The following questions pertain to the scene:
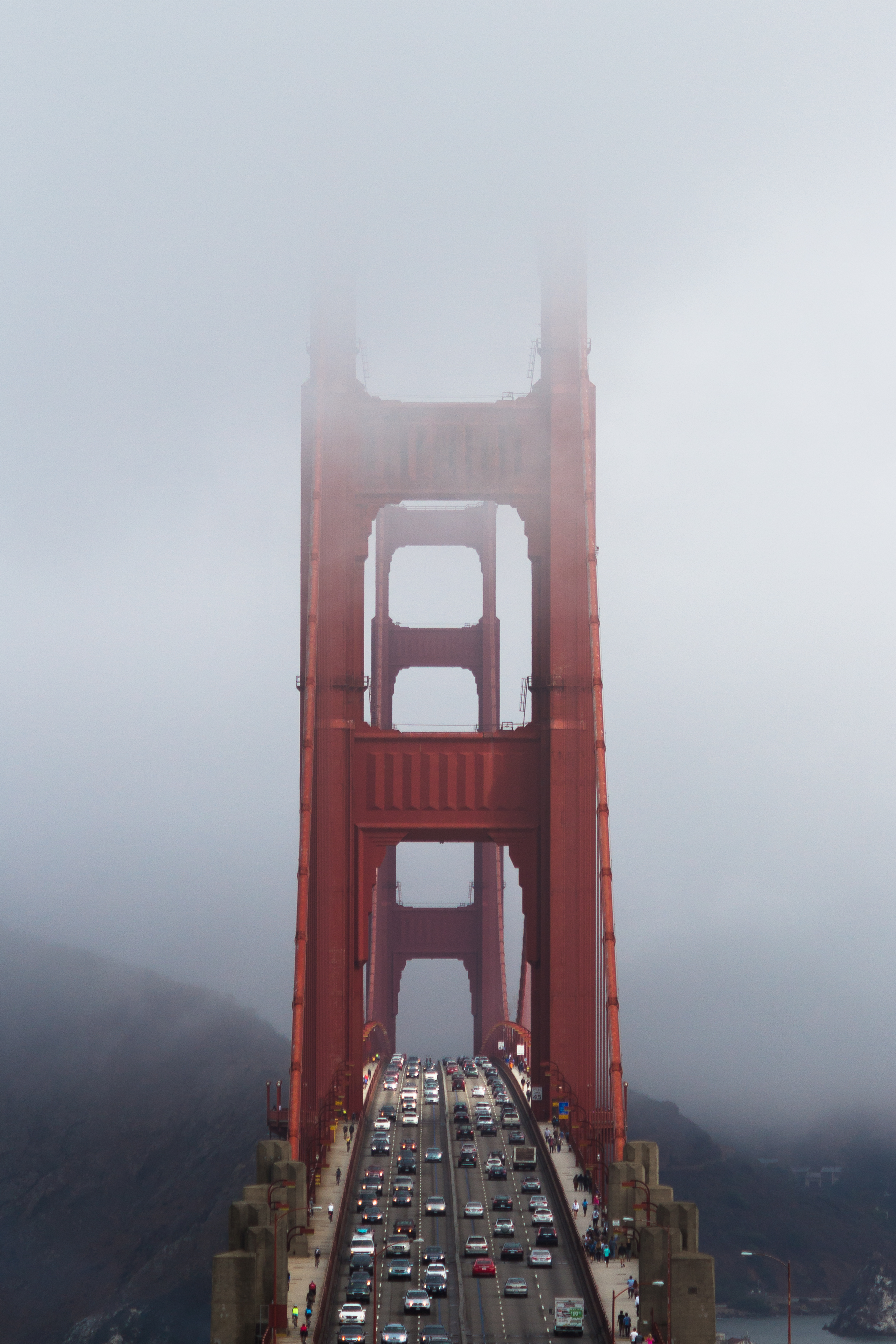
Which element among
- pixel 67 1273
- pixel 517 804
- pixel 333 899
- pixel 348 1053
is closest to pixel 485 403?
pixel 517 804

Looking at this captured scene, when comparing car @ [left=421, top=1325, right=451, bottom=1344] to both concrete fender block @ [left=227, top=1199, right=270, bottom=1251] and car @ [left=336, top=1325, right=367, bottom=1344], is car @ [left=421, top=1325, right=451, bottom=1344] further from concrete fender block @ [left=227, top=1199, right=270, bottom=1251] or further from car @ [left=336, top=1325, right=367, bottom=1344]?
concrete fender block @ [left=227, top=1199, right=270, bottom=1251]

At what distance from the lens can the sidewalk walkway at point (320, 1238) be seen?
37.8 metres

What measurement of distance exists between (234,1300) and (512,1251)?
372 inches

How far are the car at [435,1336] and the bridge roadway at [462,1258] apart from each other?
0.59 feet

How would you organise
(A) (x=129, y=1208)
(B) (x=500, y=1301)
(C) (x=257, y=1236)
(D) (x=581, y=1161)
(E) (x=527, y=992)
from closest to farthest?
(C) (x=257, y=1236) < (B) (x=500, y=1301) < (D) (x=581, y=1161) < (E) (x=527, y=992) < (A) (x=129, y=1208)

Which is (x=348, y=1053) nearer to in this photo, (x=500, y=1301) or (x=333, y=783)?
(x=333, y=783)

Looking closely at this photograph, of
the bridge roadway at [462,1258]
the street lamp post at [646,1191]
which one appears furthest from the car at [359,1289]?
the street lamp post at [646,1191]

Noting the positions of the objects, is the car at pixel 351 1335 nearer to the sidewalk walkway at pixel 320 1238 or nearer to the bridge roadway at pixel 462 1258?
the bridge roadway at pixel 462 1258

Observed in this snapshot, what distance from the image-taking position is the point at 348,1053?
55094mm

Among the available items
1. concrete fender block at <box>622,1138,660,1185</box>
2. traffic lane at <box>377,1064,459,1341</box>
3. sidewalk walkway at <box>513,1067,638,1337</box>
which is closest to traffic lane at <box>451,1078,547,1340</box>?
traffic lane at <box>377,1064,459,1341</box>

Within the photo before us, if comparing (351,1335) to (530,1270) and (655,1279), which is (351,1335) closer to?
(655,1279)

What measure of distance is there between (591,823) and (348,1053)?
11.3m

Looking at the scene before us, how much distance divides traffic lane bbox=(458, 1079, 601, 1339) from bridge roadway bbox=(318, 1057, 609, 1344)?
34 millimetres

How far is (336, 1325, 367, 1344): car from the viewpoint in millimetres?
35156
